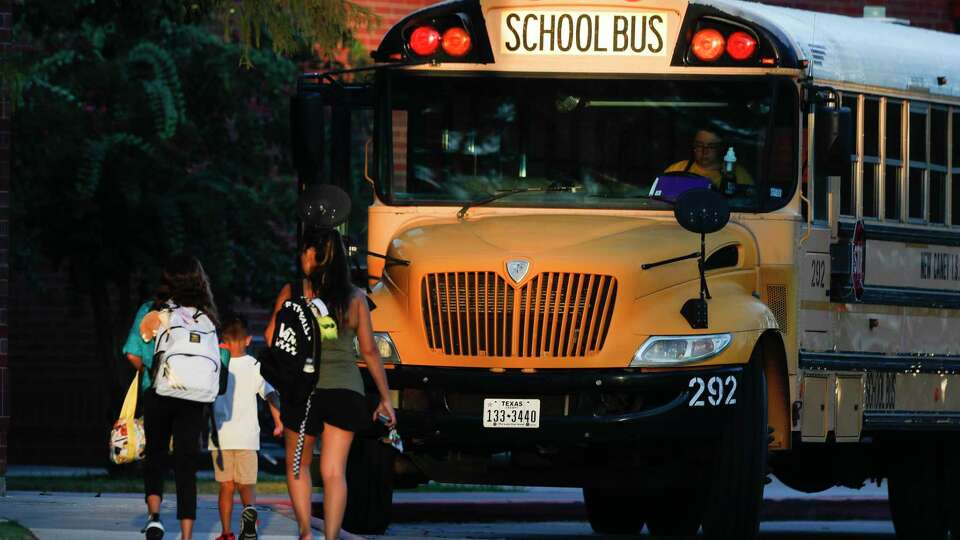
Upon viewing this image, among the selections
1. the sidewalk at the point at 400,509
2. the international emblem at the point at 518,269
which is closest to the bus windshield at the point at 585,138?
the international emblem at the point at 518,269

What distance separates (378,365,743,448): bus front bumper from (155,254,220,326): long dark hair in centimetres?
99

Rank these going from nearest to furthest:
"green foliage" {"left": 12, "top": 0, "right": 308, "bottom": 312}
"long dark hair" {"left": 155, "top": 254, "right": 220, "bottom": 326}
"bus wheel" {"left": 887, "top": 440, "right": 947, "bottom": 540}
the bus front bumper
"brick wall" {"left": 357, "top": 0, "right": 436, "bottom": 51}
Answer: "long dark hair" {"left": 155, "top": 254, "right": 220, "bottom": 326}
the bus front bumper
"bus wheel" {"left": 887, "top": 440, "right": 947, "bottom": 540}
"green foliage" {"left": 12, "top": 0, "right": 308, "bottom": 312}
"brick wall" {"left": 357, "top": 0, "right": 436, "bottom": 51}

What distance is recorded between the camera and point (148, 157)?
1867cm

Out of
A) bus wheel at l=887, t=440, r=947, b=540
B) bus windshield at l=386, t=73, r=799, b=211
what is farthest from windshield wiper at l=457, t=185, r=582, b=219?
bus wheel at l=887, t=440, r=947, b=540

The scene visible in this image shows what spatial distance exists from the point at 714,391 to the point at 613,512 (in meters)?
3.89

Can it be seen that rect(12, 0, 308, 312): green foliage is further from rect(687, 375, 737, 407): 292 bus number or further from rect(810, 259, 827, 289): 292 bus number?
rect(687, 375, 737, 407): 292 bus number

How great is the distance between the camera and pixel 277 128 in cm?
1966

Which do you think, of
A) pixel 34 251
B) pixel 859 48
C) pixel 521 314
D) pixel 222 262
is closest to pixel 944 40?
pixel 859 48

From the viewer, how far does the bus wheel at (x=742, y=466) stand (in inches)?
434

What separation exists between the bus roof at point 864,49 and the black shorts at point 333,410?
10.3 ft

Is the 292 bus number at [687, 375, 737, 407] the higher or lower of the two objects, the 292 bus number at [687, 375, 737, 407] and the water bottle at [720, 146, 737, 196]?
the lower

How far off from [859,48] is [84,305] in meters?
11.4

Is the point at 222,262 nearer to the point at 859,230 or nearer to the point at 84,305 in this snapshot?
the point at 84,305

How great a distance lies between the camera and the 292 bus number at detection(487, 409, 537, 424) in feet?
35.8
